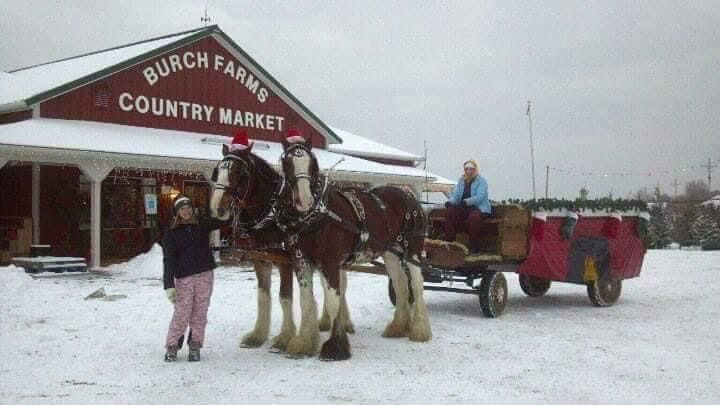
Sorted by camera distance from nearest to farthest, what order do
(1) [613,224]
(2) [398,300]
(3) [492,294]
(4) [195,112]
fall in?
(2) [398,300]
(3) [492,294]
(1) [613,224]
(4) [195,112]

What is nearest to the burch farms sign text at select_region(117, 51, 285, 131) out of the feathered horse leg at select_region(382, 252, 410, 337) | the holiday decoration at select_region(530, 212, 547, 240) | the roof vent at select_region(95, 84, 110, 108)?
the roof vent at select_region(95, 84, 110, 108)

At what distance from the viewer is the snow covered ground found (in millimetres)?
5551

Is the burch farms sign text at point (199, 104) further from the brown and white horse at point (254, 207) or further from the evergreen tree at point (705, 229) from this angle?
the evergreen tree at point (705, 229)

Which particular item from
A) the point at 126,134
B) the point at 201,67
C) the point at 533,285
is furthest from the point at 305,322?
the point at 201,67

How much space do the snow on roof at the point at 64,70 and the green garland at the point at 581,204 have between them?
11.8 m

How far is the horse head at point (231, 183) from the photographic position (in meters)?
6.12

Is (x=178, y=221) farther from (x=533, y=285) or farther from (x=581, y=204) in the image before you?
(x=533, y=285)

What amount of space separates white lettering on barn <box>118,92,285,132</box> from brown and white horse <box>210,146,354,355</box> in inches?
470

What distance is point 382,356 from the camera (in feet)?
22.8

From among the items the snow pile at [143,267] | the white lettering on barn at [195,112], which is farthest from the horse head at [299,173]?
the white lettering on barn at [195,112]

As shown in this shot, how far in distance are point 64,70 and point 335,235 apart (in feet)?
53.1

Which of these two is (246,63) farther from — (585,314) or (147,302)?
(585,314)

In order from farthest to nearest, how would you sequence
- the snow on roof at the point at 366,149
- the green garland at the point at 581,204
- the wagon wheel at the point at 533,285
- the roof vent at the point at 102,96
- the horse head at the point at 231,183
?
the snow on roof at the point at 366,149
the roof vent at the point at 102,96
the wagon wheel at the point at 533,285
the green garland at the point at 581,204
the horse head at the point at 231,183

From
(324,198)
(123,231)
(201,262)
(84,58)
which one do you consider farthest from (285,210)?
(84,58)
